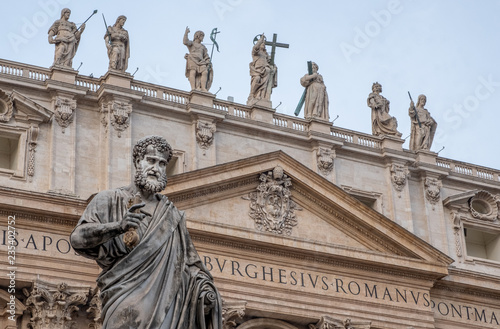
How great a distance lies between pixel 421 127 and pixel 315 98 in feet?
12.5

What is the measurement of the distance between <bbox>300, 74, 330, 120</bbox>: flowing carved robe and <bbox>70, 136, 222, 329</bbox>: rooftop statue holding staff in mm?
25239

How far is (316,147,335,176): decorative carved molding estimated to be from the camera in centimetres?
3184

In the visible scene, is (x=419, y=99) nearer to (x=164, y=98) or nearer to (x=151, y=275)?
(x=164, y=98)

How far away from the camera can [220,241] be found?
28547 millimetres

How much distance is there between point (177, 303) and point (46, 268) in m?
20.2

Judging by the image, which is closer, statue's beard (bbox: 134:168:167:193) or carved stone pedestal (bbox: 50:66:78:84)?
statue's beard (bbox: 134:168:167:193)

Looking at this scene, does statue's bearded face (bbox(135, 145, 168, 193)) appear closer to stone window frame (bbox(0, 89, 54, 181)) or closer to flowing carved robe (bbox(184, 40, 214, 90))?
stone window frame (bbox(0, 89, 54, 181))

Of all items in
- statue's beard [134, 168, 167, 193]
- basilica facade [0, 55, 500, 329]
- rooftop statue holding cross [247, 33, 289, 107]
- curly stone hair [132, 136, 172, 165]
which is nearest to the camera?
statue's beard [134, 168, 167, 193]

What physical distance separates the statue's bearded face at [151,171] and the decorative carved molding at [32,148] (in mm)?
20692

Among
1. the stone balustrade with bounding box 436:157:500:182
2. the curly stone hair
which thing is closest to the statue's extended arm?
the curly stone hair

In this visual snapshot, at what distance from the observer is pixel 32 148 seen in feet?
92.2

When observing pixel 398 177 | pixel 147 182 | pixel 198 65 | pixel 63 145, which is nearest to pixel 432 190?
pixel 398 177

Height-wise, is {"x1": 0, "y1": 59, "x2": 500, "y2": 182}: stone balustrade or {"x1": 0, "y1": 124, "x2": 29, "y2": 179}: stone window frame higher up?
{"x1": 0, "y1": 59, "x2": 500, "y2": 182}: stone balustrade

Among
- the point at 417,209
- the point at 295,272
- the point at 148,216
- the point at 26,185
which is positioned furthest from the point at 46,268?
the point at 148,216
